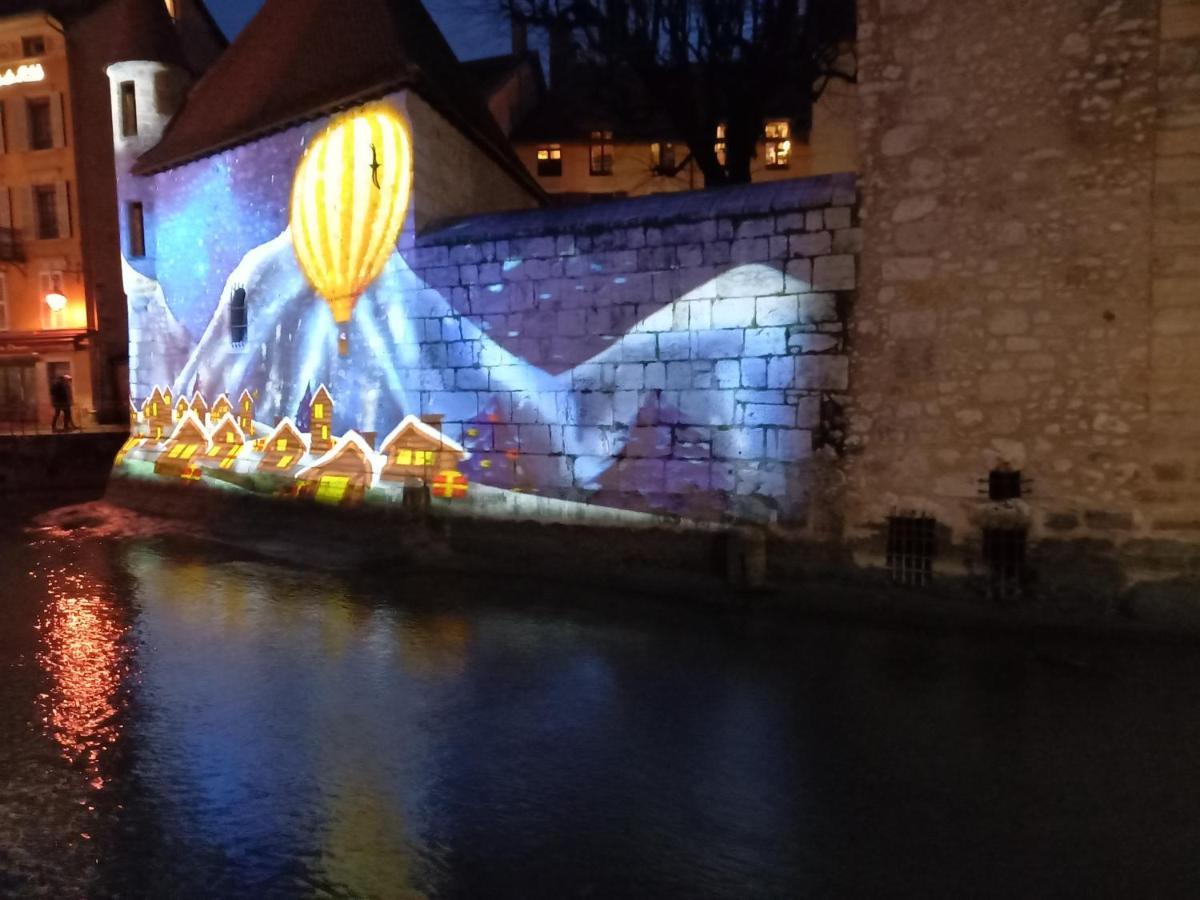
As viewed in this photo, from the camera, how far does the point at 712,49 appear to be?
13.2 m

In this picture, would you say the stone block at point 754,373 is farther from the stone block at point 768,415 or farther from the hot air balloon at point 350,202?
the hot air balloon at point 350,202

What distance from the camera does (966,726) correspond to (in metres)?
4.68

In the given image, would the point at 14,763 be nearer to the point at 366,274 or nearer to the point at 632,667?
the point at 632,667

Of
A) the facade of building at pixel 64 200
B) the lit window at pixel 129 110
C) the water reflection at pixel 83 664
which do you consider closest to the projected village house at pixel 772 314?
the lit window at pixel 129 110

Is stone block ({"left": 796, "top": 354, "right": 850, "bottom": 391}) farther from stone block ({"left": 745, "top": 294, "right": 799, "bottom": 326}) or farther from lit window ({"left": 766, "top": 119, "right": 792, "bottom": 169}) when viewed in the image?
lit window ({"left": 766, "top": 119, "right": 792, "bottom": 169})

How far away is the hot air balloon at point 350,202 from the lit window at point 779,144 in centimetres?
1397

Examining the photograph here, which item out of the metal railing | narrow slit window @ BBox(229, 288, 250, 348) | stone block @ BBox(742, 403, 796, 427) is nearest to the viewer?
stone block @ BBox(742, 403, 796, 427)

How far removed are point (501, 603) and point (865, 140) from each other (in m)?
4.99

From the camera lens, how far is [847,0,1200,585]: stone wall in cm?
588

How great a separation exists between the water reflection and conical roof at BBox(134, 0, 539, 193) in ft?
19.7

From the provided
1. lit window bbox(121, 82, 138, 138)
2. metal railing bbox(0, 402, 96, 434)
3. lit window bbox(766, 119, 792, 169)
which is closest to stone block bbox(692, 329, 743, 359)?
lit window bbox(121, 82, 138, 138)

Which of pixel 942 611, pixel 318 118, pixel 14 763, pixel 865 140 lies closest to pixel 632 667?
pixel 942 611

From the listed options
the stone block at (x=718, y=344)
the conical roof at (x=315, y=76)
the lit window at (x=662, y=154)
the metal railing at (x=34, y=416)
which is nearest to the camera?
the stone block at (x=718, y=344)

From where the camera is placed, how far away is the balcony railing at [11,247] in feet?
72.2
